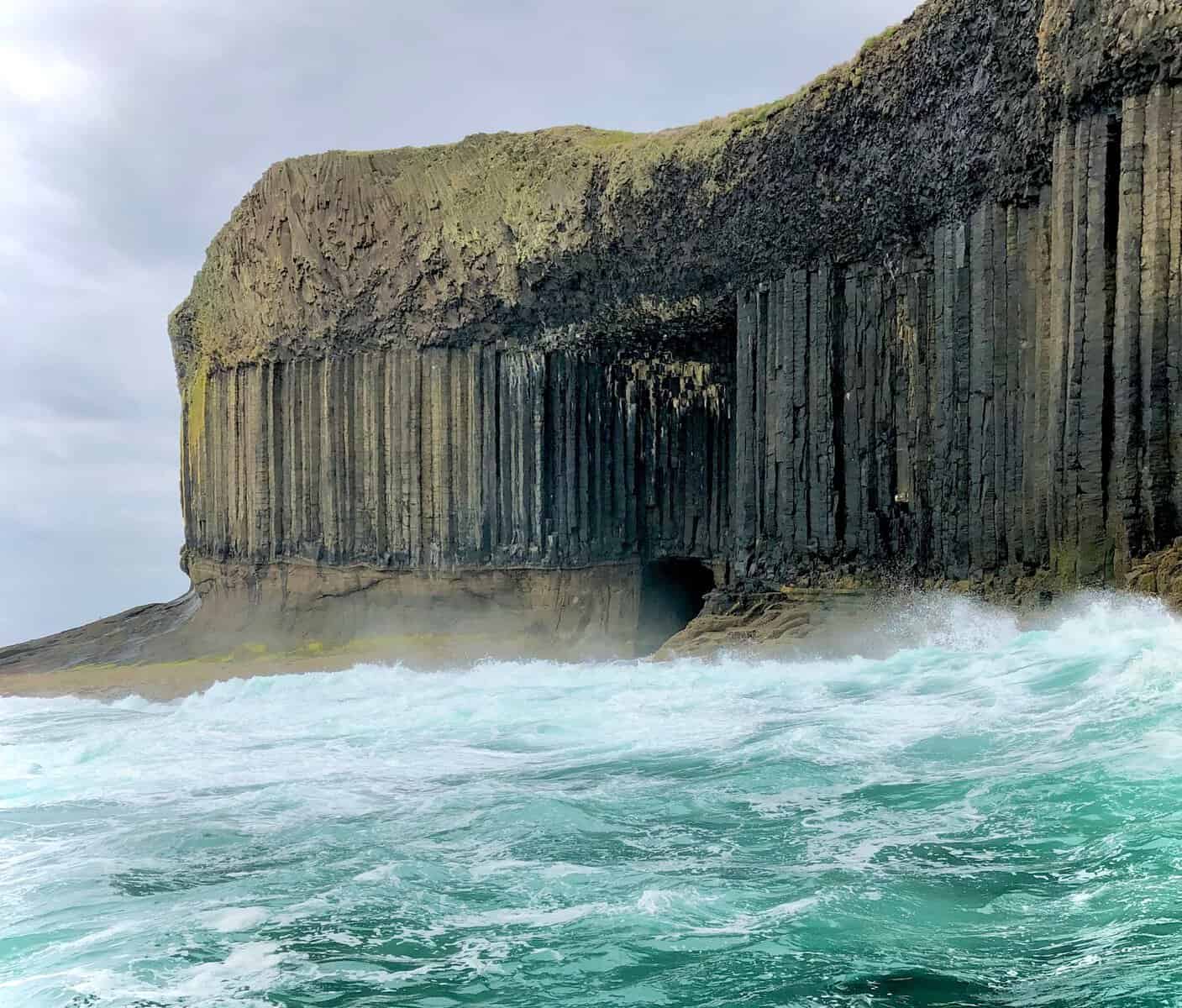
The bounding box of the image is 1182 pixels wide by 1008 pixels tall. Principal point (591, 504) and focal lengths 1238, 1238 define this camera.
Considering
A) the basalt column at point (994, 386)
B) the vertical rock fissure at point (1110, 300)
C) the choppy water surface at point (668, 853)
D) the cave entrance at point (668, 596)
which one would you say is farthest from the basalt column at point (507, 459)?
the choppy water surface at point (668, 853)

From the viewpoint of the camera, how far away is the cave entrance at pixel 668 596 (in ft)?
69.7

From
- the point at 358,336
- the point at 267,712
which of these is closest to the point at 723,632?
the point at 267,712

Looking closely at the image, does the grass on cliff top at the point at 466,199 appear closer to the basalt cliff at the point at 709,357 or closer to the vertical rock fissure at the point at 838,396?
the basalt cliff at the point at 709,357

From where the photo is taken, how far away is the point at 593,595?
21.3 meters

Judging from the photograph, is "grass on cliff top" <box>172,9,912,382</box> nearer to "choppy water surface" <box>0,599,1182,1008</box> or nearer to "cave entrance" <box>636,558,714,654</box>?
"cave entrance" <box>636,558,714,654</box>

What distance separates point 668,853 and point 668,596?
617 inches

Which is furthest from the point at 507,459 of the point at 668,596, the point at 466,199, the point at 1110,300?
the point at 1110,300

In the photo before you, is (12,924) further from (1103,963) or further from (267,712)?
(267,712)

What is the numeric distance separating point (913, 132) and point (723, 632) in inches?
272

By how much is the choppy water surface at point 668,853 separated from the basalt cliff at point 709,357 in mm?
3056

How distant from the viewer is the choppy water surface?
15.7 ft

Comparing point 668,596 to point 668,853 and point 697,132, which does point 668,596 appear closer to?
point 697,132

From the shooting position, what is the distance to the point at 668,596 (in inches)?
869

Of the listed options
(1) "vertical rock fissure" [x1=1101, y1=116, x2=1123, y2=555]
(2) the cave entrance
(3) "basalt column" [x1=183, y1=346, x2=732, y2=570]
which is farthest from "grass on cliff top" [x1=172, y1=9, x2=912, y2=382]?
(2) the cave entrance
